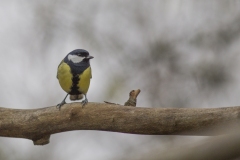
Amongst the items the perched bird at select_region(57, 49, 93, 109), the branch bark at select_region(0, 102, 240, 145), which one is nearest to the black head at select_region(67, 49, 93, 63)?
the perched bird at select_region(57, 49, 93, 109)

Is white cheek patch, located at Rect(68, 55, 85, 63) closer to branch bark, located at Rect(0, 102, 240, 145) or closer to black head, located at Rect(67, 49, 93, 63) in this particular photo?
black head, located at Rect(67, 49, 93, 63)

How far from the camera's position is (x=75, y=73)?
7.61ft

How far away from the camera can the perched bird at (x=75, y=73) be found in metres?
2.31

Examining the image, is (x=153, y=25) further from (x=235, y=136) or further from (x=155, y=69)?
(x=235, y=136)

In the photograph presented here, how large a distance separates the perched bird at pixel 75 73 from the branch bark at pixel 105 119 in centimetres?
31

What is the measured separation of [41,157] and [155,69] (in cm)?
122

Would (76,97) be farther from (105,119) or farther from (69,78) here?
(105,119)

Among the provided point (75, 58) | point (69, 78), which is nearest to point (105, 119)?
point (69, 78)

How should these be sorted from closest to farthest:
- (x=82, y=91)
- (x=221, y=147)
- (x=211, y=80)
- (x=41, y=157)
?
(x=221, y=147) → (x=82, y=91) → (x=211, y=80) → (x=41, y=157)

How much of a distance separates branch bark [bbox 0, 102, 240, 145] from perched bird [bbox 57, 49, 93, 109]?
312 millimetres

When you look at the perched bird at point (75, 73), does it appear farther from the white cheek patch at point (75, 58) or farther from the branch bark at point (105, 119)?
the branch bark at point (105, 119)

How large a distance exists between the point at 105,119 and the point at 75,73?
1.66 ft

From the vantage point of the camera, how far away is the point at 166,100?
Answer: 3490 mm

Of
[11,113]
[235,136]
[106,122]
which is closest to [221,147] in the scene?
[235,136]
